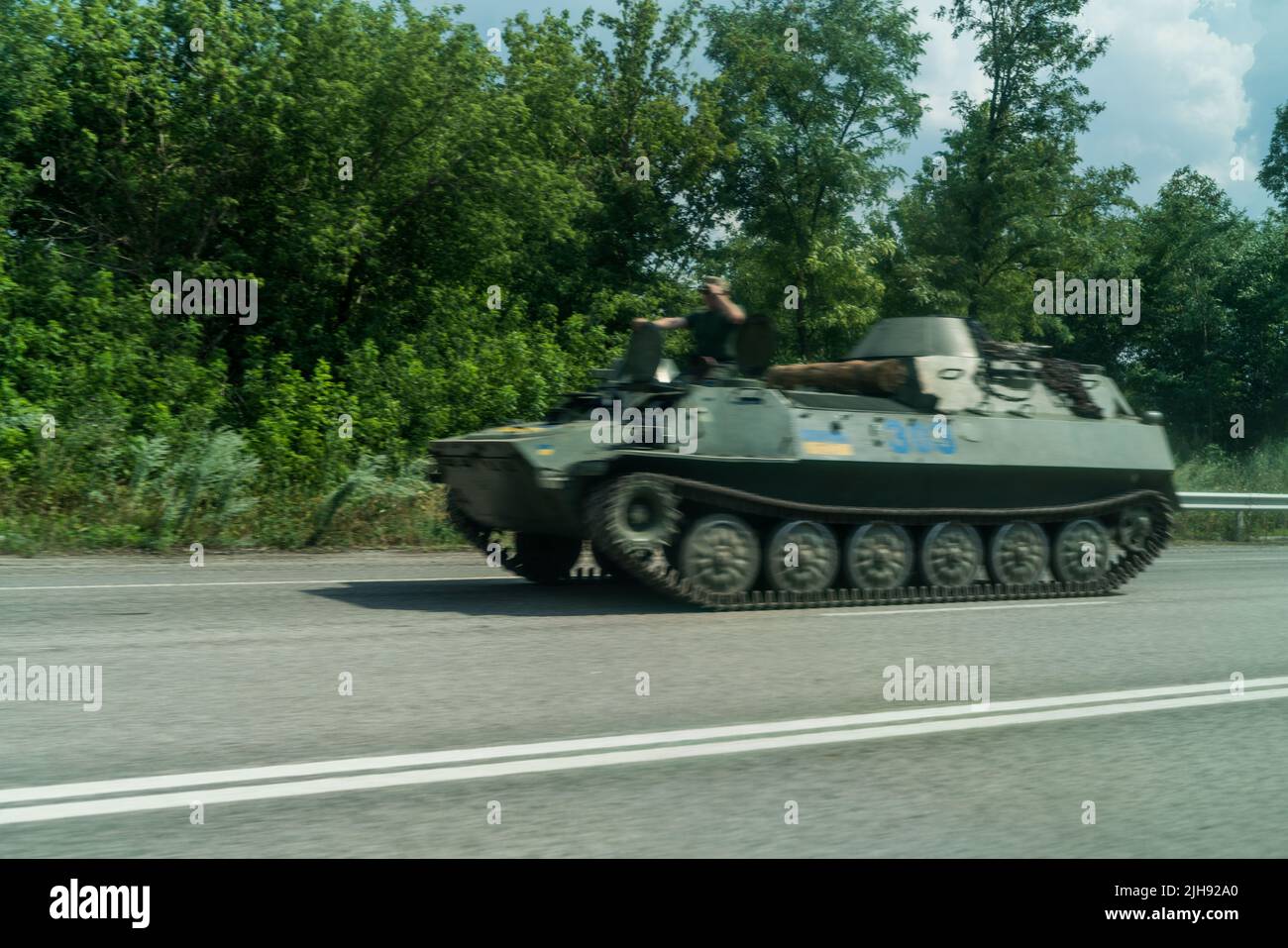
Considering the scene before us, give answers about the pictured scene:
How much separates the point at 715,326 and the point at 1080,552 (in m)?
4.44

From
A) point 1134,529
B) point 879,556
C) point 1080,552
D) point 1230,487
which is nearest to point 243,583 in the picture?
point 879,556

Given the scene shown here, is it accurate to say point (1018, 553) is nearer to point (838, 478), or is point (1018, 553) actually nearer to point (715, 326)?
point (838, 478)

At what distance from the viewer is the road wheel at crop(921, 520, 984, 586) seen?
1242 cm

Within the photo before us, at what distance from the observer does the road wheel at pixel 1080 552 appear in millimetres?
13398

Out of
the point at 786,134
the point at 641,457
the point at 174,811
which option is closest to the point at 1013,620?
the point at 641,457

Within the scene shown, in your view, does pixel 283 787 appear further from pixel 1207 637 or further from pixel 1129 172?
pixel 1129 172

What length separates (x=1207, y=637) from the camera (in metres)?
9.48

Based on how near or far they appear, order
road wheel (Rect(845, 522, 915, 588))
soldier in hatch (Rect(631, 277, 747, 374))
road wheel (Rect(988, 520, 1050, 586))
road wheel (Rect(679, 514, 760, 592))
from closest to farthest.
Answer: road wheel (Rect(679, 514, 760, 592))
road wheel (Rect(845, 522, 915, 588))
soldier in hatch (Rect(631, 277, 747, 374))
road wheel (Rect(988, 520, 1050, 586))

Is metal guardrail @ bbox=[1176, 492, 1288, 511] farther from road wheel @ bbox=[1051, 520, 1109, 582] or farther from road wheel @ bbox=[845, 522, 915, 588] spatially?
road wheel @ bbox=[845, 522, 915, 588]

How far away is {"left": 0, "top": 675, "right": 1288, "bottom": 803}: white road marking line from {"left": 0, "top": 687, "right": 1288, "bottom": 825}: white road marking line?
0.10 meters

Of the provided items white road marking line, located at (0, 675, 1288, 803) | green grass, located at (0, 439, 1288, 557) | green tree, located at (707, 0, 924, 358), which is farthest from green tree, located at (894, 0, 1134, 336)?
white road marking line, located at (0, 675, 1288, 803)

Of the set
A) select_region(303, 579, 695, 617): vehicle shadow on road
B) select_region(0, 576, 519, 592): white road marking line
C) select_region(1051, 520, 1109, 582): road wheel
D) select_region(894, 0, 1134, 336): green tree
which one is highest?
select_region(894, 0, 1134, 336): green tree

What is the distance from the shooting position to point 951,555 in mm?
12562
